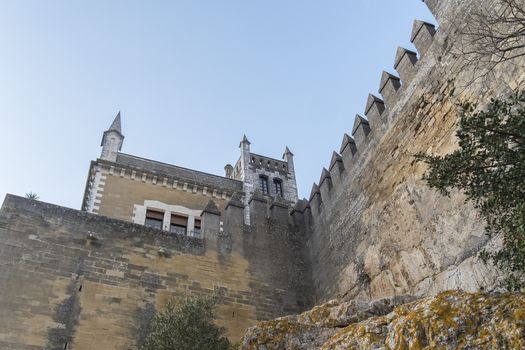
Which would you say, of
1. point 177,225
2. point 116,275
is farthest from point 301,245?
point 177,225

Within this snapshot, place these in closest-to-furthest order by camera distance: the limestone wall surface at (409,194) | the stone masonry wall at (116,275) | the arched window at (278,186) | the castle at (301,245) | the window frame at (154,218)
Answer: the limestone wall surface at (409,194) < the castle at (301,245) < the stone masonry wall at (116,275) < the window frame at (154,218) < the arched window at (278,186)

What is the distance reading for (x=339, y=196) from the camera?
1341 centimetres

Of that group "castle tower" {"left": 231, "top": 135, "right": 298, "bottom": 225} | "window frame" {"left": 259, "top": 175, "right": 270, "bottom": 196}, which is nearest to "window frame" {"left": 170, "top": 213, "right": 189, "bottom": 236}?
"castle tower" {"left": 231, "top": 135, "right": 298, "bottom": 225}

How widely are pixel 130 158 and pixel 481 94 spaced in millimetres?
15081

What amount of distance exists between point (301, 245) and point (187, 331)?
567 cm

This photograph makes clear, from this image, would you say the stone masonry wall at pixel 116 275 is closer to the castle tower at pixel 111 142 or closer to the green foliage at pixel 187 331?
the green foliage at pixel 187 331

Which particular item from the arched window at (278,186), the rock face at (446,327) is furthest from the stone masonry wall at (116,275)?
the arched window at (278,186)

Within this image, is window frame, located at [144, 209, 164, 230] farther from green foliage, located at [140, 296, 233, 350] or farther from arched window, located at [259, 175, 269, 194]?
green foliage, located at [140, 296, 233, 350]

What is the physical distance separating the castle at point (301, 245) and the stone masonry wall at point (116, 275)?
26mm

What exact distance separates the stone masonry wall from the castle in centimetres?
3

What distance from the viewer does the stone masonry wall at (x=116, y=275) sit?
10.9 meters

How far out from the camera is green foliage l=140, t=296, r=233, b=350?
9.69m

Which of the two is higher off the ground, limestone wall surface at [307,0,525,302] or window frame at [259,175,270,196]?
window frame at [259,175,270,196]

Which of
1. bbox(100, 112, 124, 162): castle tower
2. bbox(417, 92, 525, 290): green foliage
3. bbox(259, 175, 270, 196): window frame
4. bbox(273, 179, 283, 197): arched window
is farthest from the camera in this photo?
bbox(273, 179, 283, 197): arched window
